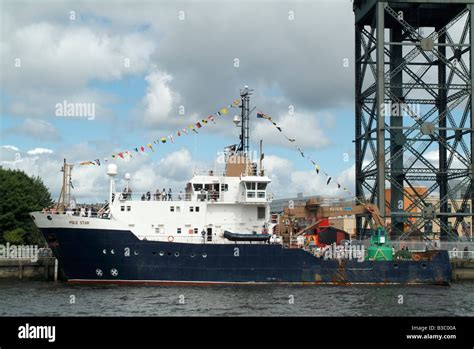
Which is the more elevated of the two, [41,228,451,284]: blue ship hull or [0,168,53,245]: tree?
[0,168,53,245]: tree

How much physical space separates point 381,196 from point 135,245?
1905 cm

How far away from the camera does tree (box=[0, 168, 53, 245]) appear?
4697 cm

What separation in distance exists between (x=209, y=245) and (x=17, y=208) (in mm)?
21647

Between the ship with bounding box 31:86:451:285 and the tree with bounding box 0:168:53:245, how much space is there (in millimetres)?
13646

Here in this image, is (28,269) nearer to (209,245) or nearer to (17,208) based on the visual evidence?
(17,208)

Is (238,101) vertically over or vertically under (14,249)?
over

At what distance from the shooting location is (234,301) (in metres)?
27.5

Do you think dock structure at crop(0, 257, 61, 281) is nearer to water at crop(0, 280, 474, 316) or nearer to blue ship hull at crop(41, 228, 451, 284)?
water at crop(0, 280, 474, 316)

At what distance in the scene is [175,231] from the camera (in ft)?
114

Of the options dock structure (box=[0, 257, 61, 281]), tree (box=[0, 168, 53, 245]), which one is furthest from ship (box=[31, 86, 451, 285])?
tree (box=[0, 168, 53, 245])

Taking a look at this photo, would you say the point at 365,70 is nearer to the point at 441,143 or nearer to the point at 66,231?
the point at 441,143
